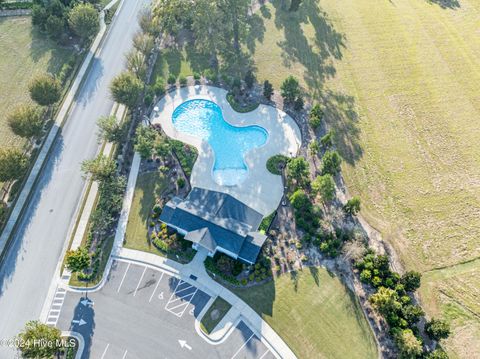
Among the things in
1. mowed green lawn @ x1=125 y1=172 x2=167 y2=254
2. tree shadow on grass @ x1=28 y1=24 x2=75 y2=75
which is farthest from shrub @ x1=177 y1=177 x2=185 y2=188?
tree shadow on grass @ x1=28 y1=24 x2=75 y2=75

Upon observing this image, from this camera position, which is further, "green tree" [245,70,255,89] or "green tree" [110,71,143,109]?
"green tree" [245,70,255,89]

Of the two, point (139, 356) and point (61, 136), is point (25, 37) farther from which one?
point (139, 356)

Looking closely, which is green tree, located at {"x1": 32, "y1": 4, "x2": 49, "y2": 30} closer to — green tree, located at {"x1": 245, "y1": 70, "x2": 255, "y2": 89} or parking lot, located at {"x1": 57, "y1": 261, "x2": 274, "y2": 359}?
green tree, located at {"x1": 245, "y1": 70, "x2": 255, "y2": 89}

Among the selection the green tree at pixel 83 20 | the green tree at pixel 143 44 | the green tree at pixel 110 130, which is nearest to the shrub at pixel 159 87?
the green tree at pixel 143 44

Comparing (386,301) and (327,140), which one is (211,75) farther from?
(386,301)

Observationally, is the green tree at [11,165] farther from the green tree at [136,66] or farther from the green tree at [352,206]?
the green tree at [352,206]

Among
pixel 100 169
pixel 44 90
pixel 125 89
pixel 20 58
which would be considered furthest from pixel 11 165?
pixel 20 58

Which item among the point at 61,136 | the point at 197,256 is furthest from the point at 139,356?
the point at 61,136
